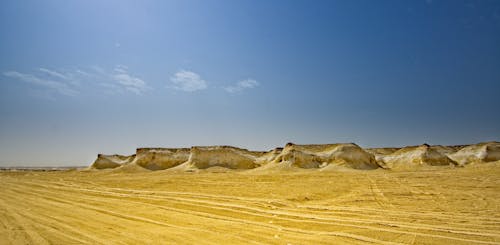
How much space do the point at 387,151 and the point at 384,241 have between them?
94.9 meters

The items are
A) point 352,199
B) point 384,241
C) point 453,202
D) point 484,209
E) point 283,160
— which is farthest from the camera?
point 283,160

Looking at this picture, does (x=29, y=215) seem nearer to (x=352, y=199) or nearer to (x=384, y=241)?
(x=384, y=241)

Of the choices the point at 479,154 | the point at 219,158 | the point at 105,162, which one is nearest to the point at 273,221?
the point at 219,158

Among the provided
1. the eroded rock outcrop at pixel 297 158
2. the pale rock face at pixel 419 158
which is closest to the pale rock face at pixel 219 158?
the eroded rock outcrop at pixel 297 158

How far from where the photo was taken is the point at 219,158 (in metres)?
63.0

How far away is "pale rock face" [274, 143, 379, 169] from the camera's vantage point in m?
51.7

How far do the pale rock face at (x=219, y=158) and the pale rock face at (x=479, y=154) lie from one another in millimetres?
44094

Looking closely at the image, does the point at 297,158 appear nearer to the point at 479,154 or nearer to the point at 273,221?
the point at 479,154

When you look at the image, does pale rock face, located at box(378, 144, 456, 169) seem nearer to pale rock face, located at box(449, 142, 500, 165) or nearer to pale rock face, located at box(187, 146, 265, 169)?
pale rock face, located at box(449, 142, 500, 165)

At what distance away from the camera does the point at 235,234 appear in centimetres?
923

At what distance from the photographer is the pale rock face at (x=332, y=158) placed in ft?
170

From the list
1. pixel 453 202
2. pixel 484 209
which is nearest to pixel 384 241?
pixel 484 209

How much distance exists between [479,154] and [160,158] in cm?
6669

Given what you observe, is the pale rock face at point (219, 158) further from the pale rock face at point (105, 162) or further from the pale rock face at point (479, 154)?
the pale rock face at point (479, 154)
